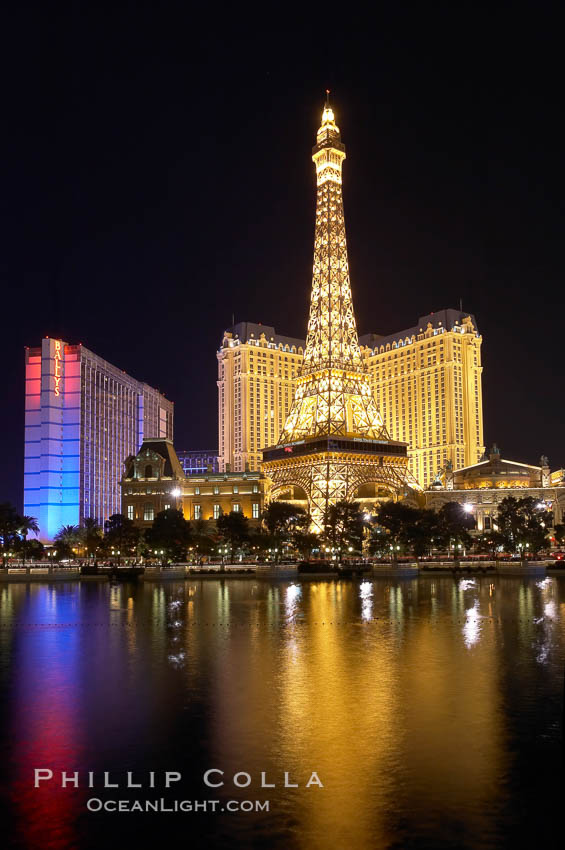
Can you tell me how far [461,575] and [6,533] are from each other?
64946 millimetres

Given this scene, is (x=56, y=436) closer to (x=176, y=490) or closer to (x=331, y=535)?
(x=176, y=490)

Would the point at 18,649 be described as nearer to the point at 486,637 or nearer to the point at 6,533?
the point at 486,637

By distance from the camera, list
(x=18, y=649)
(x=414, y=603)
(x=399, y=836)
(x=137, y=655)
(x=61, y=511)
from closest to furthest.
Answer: (x=399, y=836)
(x=137, y=655)
(x=18, y=649)
(x=414, y=603)
(x=61, y=511)

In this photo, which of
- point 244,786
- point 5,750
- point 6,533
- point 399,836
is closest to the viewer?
point 399,836

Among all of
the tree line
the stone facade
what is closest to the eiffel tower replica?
the stone facade

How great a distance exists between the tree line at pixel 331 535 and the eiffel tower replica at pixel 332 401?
15.7 metres

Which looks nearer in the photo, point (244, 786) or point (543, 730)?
point (244, 786)

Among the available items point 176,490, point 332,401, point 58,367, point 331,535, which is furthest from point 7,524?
point 58,367

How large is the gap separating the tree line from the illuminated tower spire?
26360 millimetres

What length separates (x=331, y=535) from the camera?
4333 inches

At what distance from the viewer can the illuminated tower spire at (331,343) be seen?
468 feet

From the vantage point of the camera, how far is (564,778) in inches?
602

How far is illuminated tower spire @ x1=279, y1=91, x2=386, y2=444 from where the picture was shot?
142 metres

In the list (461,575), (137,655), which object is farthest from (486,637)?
(461,575)
